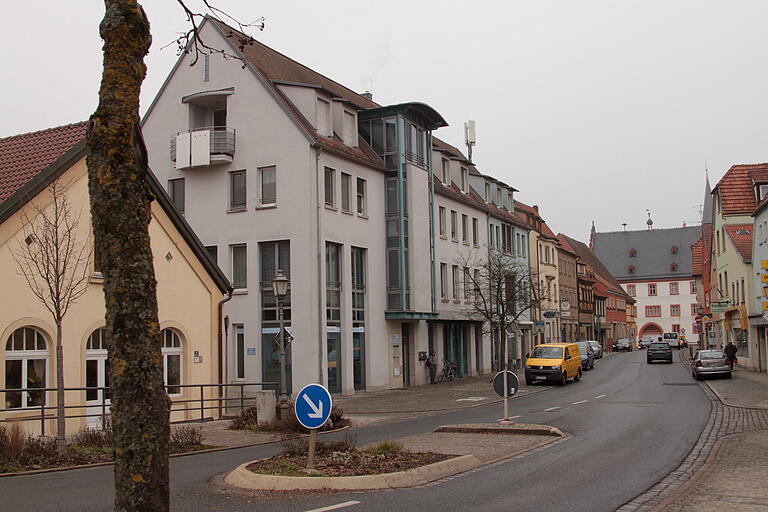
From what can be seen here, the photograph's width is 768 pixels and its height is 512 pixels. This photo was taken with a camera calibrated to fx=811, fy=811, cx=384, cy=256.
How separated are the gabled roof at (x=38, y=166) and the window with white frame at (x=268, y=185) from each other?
9.04 m

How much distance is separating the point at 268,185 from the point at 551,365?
1545 cm

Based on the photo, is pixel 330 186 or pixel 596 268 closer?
pixel 330 186

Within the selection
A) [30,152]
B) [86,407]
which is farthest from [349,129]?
[86,407]

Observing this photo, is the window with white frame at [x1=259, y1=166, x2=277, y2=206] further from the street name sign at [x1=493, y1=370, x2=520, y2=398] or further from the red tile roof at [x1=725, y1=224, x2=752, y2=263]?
the red tile roof at [x1=725, y1=224, x2=752, y2=263]

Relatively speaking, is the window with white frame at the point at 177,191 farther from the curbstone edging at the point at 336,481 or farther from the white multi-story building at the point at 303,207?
the curbstone edging at the point at 336,481

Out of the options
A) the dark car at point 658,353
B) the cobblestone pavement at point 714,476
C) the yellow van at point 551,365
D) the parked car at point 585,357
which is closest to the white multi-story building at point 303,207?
the yellow van at point 551,365

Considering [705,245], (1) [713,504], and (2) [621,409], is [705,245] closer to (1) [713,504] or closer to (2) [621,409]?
(2) [621,409]

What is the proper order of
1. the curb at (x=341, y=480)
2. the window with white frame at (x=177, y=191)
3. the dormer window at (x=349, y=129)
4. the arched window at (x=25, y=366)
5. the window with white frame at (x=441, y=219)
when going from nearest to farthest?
1. the curb at (x=341, y=480)
2. the arched window at (x=25, y=366)
3. the dormer window at (x=349, y=129)
4. the window with white frame at (x=177, y=191)
5. the window with white frame at (x=441, y=219)

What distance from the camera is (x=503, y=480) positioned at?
11469 millimetres

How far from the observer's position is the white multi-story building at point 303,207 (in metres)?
31.6

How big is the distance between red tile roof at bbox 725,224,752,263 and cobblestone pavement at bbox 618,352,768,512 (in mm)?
26718

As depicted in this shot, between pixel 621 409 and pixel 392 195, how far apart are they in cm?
1618

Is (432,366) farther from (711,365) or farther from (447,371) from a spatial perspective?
(711,365)

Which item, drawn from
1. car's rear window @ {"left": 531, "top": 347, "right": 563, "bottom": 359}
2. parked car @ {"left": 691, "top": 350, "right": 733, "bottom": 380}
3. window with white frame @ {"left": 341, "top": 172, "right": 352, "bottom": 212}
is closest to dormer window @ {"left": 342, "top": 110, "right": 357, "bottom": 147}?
window with white frame @ {"left": 341, "top": 172, "right": 352, "bottom": 212}
